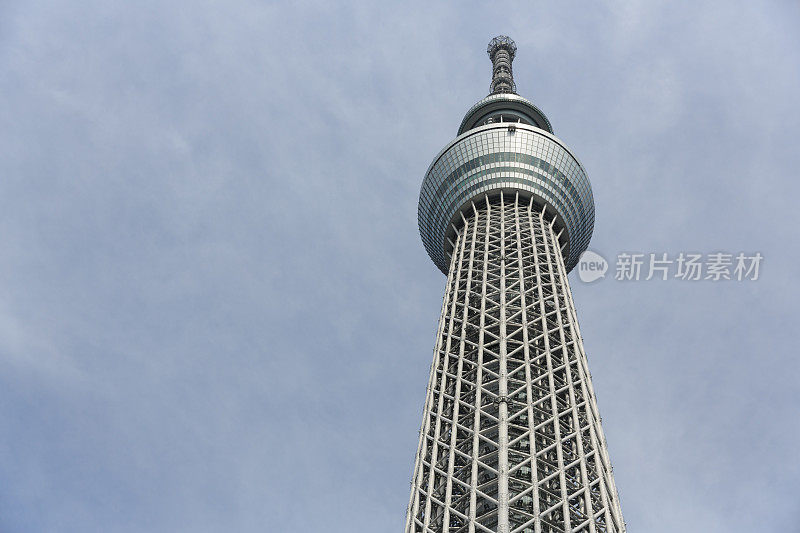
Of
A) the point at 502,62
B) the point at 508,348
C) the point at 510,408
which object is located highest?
the point at 502,62

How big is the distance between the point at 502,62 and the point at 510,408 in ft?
234

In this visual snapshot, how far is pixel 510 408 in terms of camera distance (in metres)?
60.7

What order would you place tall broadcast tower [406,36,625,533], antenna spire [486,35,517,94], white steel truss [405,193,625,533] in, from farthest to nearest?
antenna spire [486,35,517,94]
tall broadcast tower [406,36,625,533]
white steel truss [405,193,625,533]

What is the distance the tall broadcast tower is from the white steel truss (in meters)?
0.12

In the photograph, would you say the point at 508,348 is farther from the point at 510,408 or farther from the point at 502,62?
the point at 502,62

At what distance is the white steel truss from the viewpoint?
5156cm

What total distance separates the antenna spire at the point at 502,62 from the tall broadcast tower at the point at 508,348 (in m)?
12.2

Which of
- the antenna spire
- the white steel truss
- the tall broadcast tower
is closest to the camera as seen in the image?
the white steel truss

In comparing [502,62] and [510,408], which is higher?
[502,62]

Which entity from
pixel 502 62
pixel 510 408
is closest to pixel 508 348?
pixel 510 408

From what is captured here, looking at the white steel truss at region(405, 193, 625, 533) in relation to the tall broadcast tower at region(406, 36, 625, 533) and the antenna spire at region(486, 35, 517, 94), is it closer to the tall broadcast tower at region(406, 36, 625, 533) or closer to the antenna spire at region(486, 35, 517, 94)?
the tall broadcast tower at region(406, 36, 625, 533)

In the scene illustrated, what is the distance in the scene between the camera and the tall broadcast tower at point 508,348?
52.4 m

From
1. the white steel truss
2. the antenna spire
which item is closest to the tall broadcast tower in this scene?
the white steel truss

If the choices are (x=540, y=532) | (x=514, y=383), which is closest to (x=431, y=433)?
(x=514, y=383)
